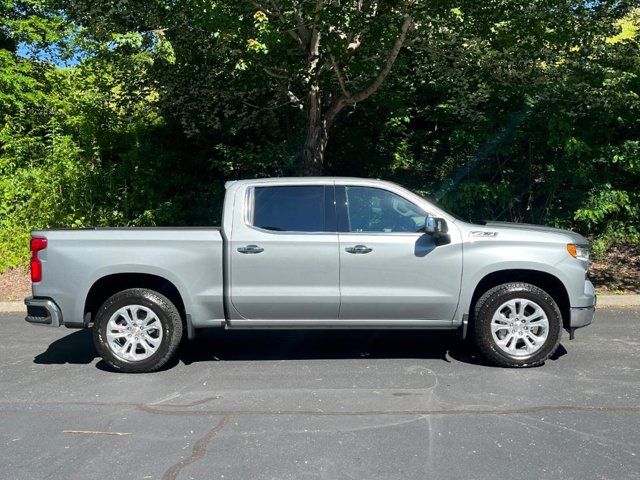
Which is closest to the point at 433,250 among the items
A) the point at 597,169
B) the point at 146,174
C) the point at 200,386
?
the point at 200,386

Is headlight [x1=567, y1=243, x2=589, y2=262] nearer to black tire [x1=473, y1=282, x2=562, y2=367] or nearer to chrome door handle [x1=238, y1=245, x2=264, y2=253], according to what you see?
black tire [x1=473, y1=282, x2=562, y2=367]

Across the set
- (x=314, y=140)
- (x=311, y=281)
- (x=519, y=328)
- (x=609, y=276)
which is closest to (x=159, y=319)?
(x=311, y=281)

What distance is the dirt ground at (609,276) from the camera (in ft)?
31.9

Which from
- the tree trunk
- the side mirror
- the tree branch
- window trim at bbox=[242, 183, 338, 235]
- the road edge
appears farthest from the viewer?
the tree trunk

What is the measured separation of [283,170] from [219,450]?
8302 mm

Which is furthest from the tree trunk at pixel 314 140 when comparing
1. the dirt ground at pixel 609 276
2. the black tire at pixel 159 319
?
the black tire at pixel 159 319

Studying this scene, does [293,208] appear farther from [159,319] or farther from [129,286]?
A: [129,286]

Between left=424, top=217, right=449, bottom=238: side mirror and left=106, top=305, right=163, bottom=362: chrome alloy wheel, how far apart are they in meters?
2.63

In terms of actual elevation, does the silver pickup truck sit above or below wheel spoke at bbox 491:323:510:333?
above

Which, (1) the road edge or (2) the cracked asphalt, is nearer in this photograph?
(2) the cracked asphalt

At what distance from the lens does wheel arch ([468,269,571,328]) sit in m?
5.93

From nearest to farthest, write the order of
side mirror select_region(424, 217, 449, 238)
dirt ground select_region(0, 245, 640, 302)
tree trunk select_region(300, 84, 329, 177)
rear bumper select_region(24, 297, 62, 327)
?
side mirror select_region(424, 217, 449, 238) < rear bumper select_region(24, 297, 62, 327) < dirt ground select_region(0, 245, 640, 302) < tree trunk select_region(300, 84, 329, 177)

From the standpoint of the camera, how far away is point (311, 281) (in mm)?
5781

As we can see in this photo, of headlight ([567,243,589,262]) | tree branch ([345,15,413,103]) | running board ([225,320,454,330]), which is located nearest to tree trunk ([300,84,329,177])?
tree branch ([345,15,413,103])
